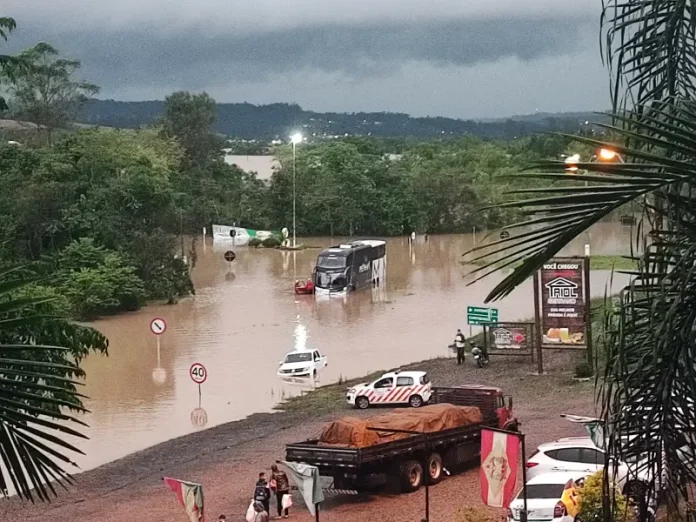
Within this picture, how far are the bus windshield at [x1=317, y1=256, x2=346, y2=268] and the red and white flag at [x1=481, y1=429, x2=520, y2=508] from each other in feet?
112

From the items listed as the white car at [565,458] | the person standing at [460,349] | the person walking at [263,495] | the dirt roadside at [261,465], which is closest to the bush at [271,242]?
the person standing at [460,349]

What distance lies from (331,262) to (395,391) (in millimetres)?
23524

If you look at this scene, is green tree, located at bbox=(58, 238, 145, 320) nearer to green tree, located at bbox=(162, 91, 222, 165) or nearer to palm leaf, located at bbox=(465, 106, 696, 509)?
palm leaf, located at bbox=(465, 106, 696, 509)

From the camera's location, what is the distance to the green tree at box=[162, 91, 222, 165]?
288 feet

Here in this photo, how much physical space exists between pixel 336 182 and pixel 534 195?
7248cm

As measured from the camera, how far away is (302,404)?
78.7 ft

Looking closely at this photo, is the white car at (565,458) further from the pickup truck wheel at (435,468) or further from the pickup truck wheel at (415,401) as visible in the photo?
the pickup truck wheel at (415,401)

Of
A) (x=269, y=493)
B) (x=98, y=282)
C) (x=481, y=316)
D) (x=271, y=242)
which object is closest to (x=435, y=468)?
(x=269, y=493)

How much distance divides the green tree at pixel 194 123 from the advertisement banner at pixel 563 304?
216ft

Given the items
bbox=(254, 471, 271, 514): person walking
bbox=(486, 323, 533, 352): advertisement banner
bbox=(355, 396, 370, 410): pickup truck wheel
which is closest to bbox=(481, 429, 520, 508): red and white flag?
bbox=(254, 471, 271, 514): person walking

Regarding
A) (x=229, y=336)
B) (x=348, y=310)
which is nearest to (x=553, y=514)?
(x=229, y=336)

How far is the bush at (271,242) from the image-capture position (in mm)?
67188

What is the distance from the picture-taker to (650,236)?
3490 millimetres

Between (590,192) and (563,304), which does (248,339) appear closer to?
(563,304)
